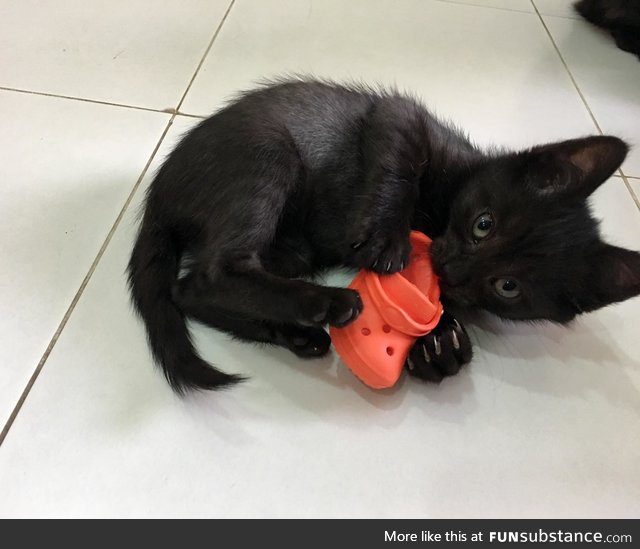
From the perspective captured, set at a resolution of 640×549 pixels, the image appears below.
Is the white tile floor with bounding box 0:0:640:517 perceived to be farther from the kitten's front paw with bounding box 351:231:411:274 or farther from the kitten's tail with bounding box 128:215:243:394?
the kitten's front paw with bounding box 351:231:411:274

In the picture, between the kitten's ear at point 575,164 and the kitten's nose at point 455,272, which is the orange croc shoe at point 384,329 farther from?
the kitten's ear at point 575,164

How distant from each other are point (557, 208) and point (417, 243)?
0.97ft

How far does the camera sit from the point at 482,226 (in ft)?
3.66

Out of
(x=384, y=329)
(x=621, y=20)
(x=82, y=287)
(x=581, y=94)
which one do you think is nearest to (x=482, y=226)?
(x=384, y=329)

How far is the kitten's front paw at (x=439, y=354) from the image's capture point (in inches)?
41.4

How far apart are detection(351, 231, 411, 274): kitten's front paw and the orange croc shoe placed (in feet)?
0.09

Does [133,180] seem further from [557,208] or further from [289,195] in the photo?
[557,208]

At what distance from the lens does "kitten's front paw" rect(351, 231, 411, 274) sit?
41.9 inches

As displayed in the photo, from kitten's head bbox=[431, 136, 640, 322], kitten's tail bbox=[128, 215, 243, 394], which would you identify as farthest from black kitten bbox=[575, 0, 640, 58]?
kitten's tail bbox=[128, 215, 243, 394]

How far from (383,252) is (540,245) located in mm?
300

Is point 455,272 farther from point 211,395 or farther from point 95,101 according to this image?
point 95,101

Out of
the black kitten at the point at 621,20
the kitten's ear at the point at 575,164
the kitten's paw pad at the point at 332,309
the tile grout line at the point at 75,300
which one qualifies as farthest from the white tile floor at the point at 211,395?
the black kitten at the point at 621,20
